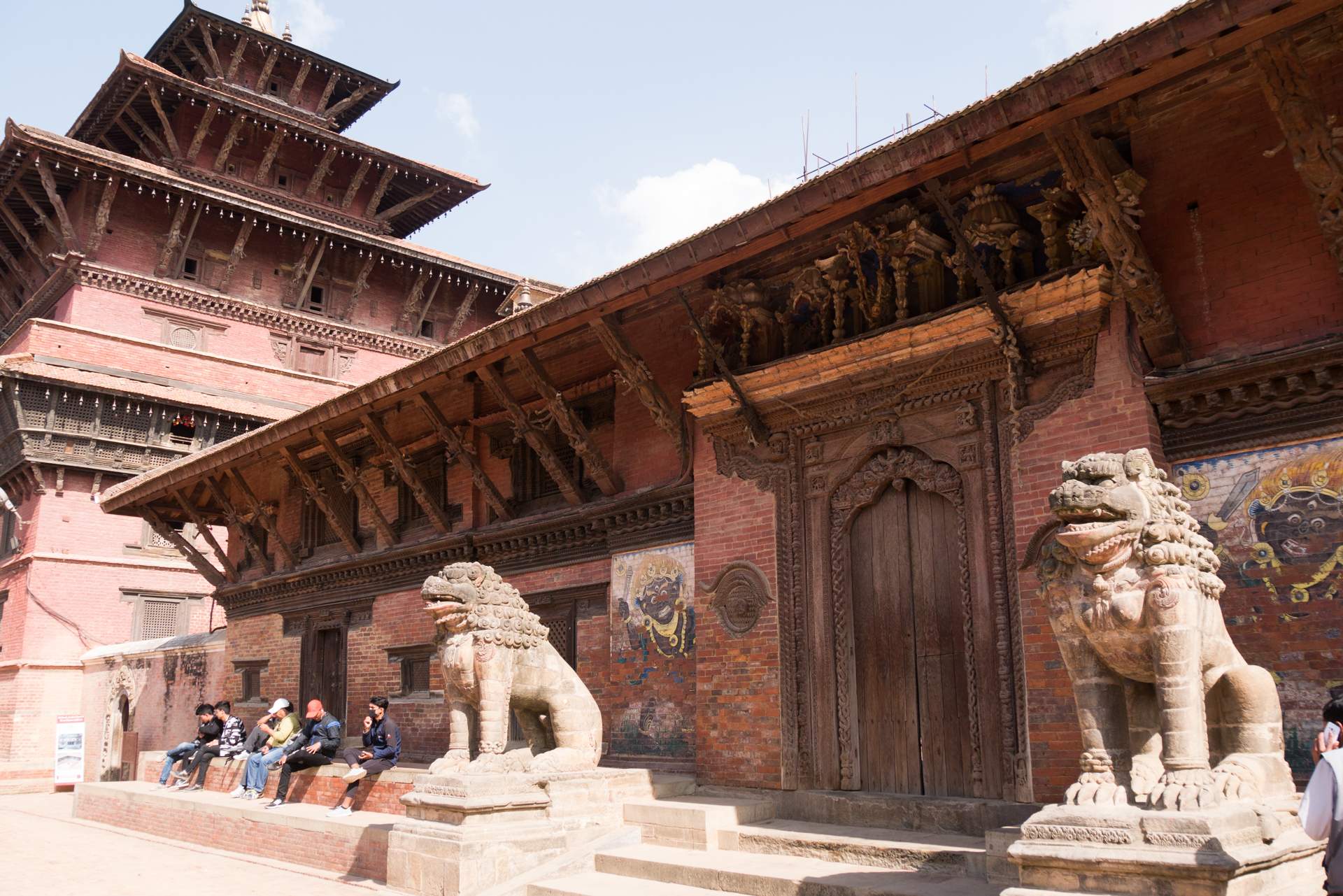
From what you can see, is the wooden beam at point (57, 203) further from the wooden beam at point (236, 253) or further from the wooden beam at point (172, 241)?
the wooden beam at point (236, 253)

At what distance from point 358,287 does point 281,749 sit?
62.8 feet

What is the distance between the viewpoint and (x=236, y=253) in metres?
26.9

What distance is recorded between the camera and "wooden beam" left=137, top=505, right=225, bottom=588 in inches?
722

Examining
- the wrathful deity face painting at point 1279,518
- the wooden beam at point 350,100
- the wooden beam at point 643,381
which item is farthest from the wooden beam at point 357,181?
the wrathful deity face painting at point 1279,518

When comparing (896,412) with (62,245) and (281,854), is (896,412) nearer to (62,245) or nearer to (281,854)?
(281,854)

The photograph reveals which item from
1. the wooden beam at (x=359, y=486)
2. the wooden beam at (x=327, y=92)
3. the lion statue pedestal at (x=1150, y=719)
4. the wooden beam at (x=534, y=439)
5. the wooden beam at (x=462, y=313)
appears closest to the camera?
the lion statue pedestal at (x=1150, y=719)

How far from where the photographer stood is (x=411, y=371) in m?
11.3

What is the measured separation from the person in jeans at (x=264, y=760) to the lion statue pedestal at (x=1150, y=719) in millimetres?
10057

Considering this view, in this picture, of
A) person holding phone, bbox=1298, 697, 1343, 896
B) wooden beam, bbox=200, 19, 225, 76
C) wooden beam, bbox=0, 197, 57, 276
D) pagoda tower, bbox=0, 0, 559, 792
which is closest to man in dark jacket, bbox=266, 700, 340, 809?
pagoda tower, bbox=0, 0, 559, 792

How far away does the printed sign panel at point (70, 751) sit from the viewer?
63.5ft

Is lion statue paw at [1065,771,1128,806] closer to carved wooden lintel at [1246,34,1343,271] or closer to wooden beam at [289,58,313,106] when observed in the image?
carved wooden lintel at [1246,34,1343,271]

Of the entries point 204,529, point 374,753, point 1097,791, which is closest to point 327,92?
point 204,529

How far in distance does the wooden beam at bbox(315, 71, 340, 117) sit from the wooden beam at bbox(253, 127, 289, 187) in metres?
3.17

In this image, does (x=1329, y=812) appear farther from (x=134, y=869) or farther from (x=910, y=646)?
(x=134, y=869)
